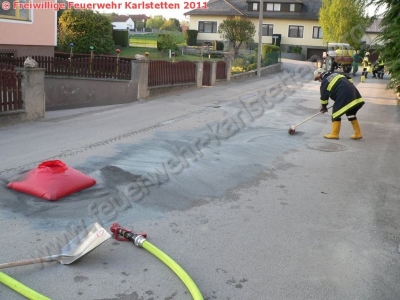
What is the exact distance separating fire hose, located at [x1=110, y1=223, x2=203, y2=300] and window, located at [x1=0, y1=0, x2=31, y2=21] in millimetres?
15491

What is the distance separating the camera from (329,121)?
1273 cm

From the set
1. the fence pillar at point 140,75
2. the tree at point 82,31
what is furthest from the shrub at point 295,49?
the fence pillar at point 140,75

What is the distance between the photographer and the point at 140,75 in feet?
51.3

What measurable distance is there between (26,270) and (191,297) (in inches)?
57.4

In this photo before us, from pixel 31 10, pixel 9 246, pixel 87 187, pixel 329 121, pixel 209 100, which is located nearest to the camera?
pixel 9 246

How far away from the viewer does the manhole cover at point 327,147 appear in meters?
9.21

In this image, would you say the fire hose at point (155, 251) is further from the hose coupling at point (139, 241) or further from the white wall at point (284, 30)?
the white wall at point (284, 30)

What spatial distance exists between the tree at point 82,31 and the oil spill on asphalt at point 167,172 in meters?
16.7

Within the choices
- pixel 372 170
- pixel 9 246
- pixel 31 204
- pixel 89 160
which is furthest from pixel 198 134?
pixel 9 246

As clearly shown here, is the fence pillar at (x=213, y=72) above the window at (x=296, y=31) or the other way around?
the other way around

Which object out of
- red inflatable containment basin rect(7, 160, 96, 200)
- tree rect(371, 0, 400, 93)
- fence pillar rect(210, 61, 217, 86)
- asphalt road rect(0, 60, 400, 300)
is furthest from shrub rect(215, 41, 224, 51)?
red inflatable containment basin rect(7, 160, 96, 200)

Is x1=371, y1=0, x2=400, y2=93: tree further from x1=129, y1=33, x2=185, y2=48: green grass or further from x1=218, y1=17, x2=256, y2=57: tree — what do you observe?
x1=129, y1=33, x2=185, y2=48: green grass

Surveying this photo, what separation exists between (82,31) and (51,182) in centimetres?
2095

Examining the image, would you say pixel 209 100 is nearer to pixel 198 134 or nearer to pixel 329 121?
pixel 329 121
